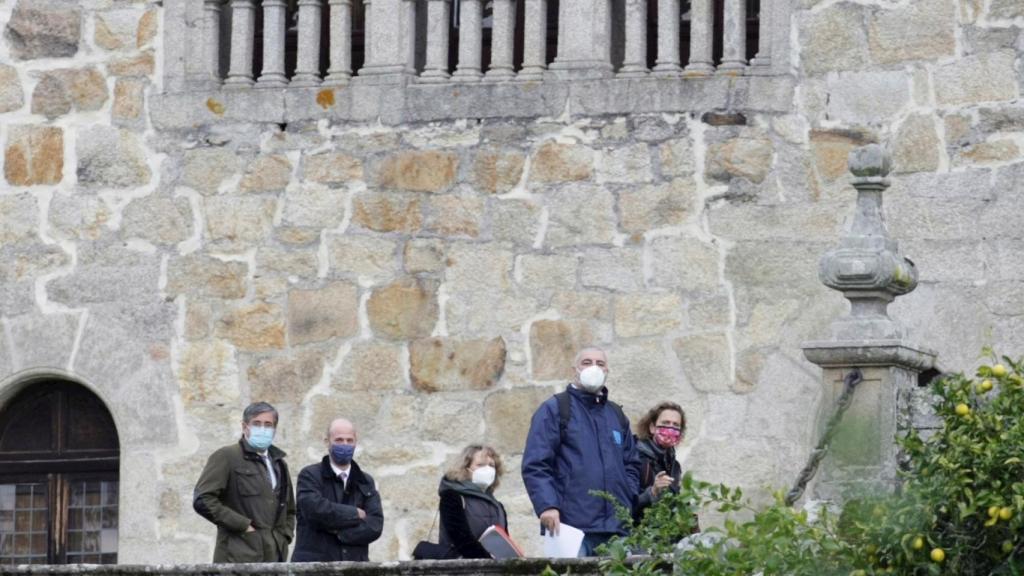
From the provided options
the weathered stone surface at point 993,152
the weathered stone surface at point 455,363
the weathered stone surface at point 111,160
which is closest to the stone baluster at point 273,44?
the weathered stone surface at point 111,160

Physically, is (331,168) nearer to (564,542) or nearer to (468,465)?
(468,465)

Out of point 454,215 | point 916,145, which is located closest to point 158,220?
point 454,215

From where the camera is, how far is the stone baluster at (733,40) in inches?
543

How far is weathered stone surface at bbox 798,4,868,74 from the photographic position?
13648 millimetres

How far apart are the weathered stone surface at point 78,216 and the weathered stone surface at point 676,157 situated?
9.33 ft

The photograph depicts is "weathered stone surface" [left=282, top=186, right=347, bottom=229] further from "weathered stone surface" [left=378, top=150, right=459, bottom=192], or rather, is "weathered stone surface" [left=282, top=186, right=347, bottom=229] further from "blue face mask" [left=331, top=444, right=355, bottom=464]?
"blue face mask" [left=331, top=444, right=355, bottom=464]

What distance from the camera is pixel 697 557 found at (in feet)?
33.9

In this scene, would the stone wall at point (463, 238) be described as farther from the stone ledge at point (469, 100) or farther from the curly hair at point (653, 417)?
the curly hair at point (653, 417)

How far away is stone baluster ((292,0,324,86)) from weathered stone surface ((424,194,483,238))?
2.94 feet

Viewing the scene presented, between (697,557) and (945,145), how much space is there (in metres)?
3.77

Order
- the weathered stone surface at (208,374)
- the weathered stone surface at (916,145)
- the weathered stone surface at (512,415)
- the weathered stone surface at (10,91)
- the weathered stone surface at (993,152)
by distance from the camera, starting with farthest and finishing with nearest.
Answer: the weathered stone surface at (10,91) → the weathered stone surface at (208,374) → the weathered stone surface at (512,415) → the weathered stone surface at (916,145) → the weathered stone surface at (993,152)

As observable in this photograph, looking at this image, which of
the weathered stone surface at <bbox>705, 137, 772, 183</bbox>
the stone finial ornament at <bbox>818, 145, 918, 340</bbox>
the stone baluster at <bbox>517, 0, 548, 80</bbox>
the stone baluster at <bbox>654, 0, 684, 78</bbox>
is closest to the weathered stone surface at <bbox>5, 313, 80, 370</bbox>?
the stone baluster at <bbox>517, 0, 548, 80</bbox>

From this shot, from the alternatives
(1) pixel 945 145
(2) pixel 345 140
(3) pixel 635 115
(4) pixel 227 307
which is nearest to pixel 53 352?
(4) pixel 227 307

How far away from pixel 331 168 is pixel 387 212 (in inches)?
14.7
